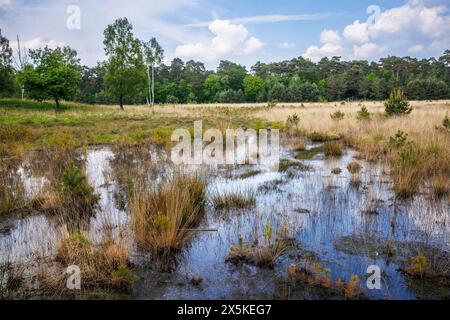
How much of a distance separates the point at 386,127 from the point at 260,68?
88.7 metres

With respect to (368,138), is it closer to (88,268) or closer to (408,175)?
(408,175)

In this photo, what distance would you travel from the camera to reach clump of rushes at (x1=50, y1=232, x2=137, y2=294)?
321 cm

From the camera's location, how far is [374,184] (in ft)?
21.7

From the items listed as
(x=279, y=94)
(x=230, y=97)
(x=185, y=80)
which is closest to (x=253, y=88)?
(x=230, y=97)

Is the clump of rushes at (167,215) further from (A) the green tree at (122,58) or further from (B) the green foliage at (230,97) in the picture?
(B) the green foliage at (230,97)

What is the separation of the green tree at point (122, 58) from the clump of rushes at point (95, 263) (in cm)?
3230

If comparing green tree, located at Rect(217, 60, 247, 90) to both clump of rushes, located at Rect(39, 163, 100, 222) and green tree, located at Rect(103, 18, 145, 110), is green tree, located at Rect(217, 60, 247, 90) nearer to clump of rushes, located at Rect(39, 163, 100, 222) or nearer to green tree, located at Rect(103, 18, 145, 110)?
green tree, located at Rect(103, 18, 145, 110)

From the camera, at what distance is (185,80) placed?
246 feet

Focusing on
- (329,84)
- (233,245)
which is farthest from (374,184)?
(329,84)

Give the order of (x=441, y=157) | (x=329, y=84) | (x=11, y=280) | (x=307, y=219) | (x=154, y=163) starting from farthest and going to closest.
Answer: (x=329, y=84) < (x=154, y=163) < (x=441, y=157) < (x=307, y=219) < (x=11, y=280)

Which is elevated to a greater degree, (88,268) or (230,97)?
(230,97)

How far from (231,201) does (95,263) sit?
267 centimetres

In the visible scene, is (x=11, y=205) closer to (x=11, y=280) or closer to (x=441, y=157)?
(x=11, y=280)

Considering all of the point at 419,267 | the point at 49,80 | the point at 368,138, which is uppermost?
the point at 49,80
